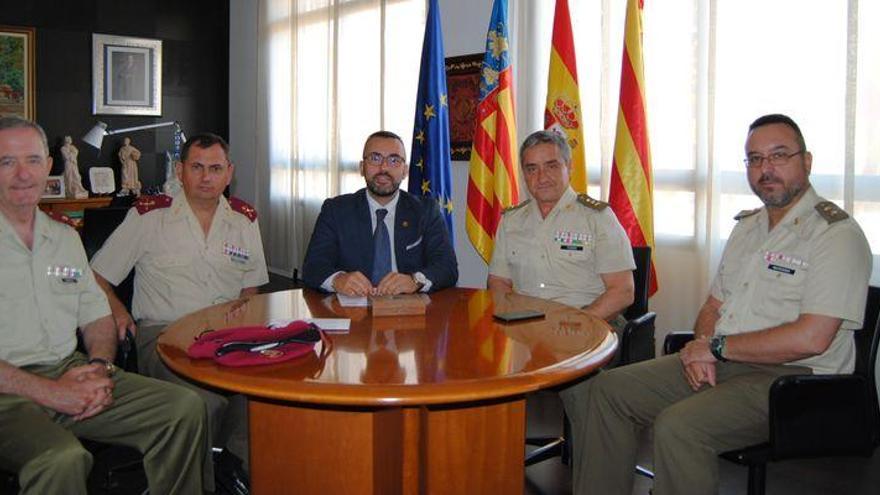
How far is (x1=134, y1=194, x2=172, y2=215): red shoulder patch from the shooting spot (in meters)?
2.75

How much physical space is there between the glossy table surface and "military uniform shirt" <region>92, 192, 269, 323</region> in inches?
15.2

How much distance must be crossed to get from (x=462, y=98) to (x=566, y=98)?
1324mm

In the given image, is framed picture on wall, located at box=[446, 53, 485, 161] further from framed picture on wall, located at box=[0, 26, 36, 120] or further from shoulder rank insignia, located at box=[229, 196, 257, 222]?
framed picture on wall, located at box=[0, 26, 36, 120]

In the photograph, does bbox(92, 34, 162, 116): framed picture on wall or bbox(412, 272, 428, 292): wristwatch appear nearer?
bbox(412, 272, 428, 292): wristwatch

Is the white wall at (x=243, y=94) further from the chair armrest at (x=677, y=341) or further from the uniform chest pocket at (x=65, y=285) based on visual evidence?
the chair armrest at (x=677, y=341)

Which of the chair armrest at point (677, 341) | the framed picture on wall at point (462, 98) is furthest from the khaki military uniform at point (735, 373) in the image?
the framed picture on wall at point (462, 98)

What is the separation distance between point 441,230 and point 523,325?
3.28 ft

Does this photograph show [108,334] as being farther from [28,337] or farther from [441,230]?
[441,230]

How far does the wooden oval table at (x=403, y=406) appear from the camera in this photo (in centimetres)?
155

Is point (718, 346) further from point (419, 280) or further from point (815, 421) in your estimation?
point (419, 280)

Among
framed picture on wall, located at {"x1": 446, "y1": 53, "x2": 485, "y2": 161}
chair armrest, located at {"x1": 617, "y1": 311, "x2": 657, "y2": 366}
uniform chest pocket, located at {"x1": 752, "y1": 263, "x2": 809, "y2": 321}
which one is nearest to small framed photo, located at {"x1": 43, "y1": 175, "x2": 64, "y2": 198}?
framed picture on wall, located at {"x1": 446, "y1": 53, "x2": 485, "y2": 161}

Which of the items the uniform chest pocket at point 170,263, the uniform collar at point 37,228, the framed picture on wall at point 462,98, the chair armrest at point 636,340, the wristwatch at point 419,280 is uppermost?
the framed picture on wall at point 462,98

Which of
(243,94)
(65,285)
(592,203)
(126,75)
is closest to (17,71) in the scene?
(126,75)

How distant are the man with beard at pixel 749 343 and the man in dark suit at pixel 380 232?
86 cm
